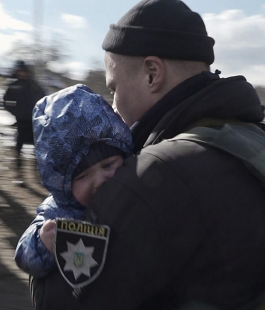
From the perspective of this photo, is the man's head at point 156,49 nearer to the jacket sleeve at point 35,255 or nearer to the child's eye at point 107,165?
the child's eye at point 107,165

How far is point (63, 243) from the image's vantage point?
124 centimetres

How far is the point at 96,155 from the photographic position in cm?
142

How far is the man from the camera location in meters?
1.17

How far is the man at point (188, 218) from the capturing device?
1171 mm

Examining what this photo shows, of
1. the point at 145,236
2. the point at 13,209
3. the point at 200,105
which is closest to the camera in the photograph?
the point at 145,236

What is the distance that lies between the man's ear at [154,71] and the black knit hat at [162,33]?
1 centimetres

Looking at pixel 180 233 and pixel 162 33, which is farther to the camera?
pixel 162 33

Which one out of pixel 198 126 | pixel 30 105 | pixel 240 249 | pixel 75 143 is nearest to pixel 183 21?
pixel 198 126

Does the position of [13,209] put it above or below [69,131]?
below

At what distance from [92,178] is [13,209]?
539 cm

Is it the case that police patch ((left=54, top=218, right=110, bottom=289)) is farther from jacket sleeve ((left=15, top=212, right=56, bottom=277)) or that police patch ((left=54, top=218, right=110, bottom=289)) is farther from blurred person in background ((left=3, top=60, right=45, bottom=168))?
blurred person in background ((left=3, top=60, right=45, bottom=168))

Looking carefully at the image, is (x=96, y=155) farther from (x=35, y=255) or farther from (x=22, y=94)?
(x=22, y=94)

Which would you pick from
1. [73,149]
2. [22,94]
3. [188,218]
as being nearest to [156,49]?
[73,149]

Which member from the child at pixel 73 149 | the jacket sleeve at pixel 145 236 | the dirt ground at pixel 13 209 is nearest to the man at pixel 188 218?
the jacket sleeve at pixel 145 236
